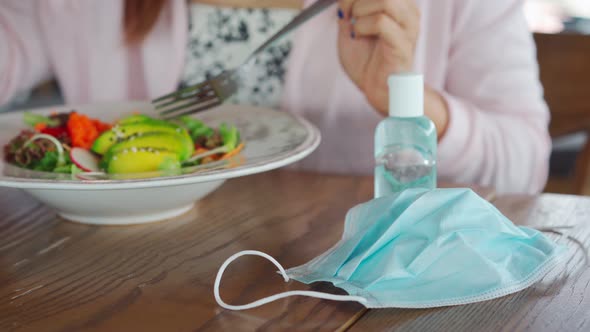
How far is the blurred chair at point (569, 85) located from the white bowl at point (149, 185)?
947 mm

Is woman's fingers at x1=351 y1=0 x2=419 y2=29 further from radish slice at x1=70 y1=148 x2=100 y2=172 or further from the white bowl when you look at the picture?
radish slice at x1=70 y1=148 x2=100 y2=172

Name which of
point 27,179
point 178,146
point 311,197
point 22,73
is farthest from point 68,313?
point 22,73

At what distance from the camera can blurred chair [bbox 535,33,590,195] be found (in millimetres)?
1644

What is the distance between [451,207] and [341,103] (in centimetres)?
76

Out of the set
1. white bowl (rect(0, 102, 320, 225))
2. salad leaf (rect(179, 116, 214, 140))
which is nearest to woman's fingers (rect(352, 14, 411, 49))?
white bowl (rect(0, 102, 320, 225))

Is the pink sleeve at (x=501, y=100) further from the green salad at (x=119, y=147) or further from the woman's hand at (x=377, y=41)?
the green salad at (x=119, y=147)

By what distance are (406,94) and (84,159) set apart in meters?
0.43

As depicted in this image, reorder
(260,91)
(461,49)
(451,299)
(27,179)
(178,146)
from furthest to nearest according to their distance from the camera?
(260,91) < (461,49) < (178,146) < (27,179) < (451,299)

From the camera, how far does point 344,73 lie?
54.1 inches

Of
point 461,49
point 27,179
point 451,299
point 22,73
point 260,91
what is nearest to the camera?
point 451,299

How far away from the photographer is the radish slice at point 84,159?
2.76 feet

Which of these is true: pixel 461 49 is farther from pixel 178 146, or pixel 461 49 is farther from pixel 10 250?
pixel 10 250

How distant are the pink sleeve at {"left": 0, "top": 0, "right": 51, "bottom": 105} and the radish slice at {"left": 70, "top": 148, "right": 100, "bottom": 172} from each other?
78cm

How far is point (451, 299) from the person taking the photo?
596mm
